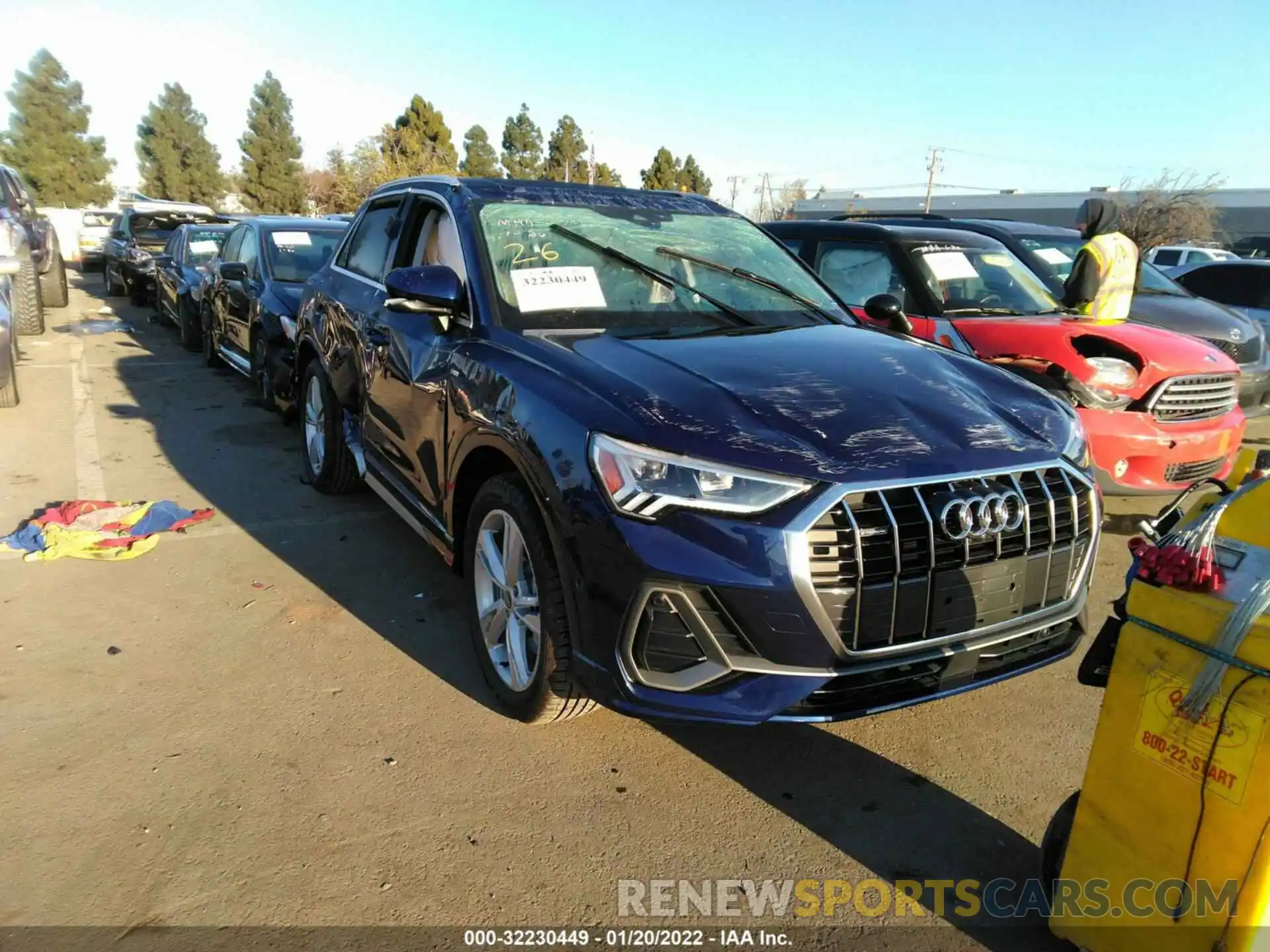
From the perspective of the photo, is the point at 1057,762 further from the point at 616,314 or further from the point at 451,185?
the point at 451,185

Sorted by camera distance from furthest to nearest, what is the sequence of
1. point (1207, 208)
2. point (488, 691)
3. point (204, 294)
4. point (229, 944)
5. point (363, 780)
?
point (1207, 208)
point (204, 294)
point (488, 691)
point (363, 780)
point (229, 944)

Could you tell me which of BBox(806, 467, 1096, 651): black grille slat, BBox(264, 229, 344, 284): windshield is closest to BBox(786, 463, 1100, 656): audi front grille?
BBox(806, 467, 1096, 651): black grille slat

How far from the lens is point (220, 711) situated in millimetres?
3119

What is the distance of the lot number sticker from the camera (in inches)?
65.3

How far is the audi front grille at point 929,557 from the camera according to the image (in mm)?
2285

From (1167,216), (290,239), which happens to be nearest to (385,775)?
(290,239)

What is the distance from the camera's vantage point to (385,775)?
2781mm

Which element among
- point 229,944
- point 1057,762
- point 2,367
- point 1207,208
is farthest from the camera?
point 1207,208

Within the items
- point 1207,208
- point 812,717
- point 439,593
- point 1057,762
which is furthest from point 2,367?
point 1207,208

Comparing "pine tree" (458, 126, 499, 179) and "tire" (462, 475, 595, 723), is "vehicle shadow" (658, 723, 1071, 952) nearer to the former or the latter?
"tire" (462, 475, 595, 723)

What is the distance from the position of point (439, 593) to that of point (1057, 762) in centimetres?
268

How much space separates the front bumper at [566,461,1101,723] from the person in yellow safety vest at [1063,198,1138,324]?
4.15 m

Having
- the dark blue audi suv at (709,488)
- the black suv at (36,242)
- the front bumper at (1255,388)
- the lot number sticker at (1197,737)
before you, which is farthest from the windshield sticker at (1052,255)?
the black suv at (36,242)

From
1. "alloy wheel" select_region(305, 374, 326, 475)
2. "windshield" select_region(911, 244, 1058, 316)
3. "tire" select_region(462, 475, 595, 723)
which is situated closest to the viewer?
"tire" select_region(462, 475, 595, 723)
